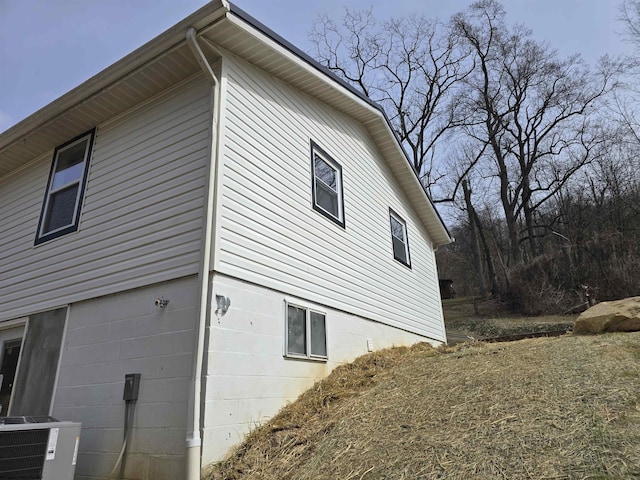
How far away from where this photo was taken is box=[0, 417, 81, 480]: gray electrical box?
3.21 m

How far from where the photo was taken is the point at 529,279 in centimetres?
1839

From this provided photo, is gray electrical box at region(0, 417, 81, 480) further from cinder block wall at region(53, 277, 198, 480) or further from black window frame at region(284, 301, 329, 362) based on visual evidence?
black window frame at region(284, 301, 329, 362)

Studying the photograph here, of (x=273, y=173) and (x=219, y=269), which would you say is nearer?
(x=219, y=269)

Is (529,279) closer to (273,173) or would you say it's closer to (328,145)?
(328,145)

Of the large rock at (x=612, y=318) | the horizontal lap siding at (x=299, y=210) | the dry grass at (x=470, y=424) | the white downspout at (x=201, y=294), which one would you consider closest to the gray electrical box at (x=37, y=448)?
the white downspout at (x=201, y=294)

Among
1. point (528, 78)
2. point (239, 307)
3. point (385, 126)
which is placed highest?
point (528, 78)

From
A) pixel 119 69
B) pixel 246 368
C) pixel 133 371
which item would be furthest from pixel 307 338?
pixel 119 69

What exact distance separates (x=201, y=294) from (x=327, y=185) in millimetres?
3737

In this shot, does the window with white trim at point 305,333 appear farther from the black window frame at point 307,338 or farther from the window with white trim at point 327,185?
the window with white trim at point 327,185

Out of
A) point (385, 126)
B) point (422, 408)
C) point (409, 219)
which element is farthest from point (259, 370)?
point (409, 219)

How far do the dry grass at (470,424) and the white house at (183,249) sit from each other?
0.50 meters

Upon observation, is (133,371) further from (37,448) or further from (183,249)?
(183,249)

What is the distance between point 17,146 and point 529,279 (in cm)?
1847

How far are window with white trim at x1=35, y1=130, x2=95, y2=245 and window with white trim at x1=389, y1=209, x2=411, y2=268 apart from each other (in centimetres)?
622
